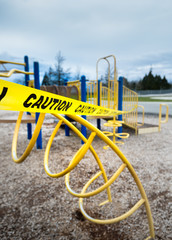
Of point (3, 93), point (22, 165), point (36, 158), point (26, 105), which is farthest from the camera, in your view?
point (36, 158)

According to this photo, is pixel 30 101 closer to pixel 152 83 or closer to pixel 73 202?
pixel 73 202

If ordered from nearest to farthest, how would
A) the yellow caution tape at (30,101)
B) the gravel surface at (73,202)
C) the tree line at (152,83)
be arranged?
1. the yellow caution tape at (30,101)
2. the gravel surface at (73,202)
3. the tree line at (152,83)

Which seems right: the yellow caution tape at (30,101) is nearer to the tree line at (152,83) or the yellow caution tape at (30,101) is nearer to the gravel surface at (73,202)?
the gravel surface at (73,202)

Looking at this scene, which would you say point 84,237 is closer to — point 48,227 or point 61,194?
point 48,227

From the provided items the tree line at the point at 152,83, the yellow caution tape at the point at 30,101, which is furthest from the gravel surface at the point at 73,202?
the tree line at the point at 152,83

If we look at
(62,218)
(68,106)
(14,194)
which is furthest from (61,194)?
(68,106)

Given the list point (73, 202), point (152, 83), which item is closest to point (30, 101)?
point (73, 202)

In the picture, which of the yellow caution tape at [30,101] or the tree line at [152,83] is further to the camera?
the tree line at [152,83]

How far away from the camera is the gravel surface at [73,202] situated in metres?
1.73

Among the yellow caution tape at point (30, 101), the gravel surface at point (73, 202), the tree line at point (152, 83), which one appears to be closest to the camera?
the yellow caution tape at point (30, 101)

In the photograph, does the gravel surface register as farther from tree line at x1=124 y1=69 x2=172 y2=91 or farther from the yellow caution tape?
tree line at x1=124 y1=69 x2=172 y2=91

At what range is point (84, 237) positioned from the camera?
1.67 metres

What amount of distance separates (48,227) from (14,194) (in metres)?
0.87

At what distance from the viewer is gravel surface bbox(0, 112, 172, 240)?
5.68 feet
